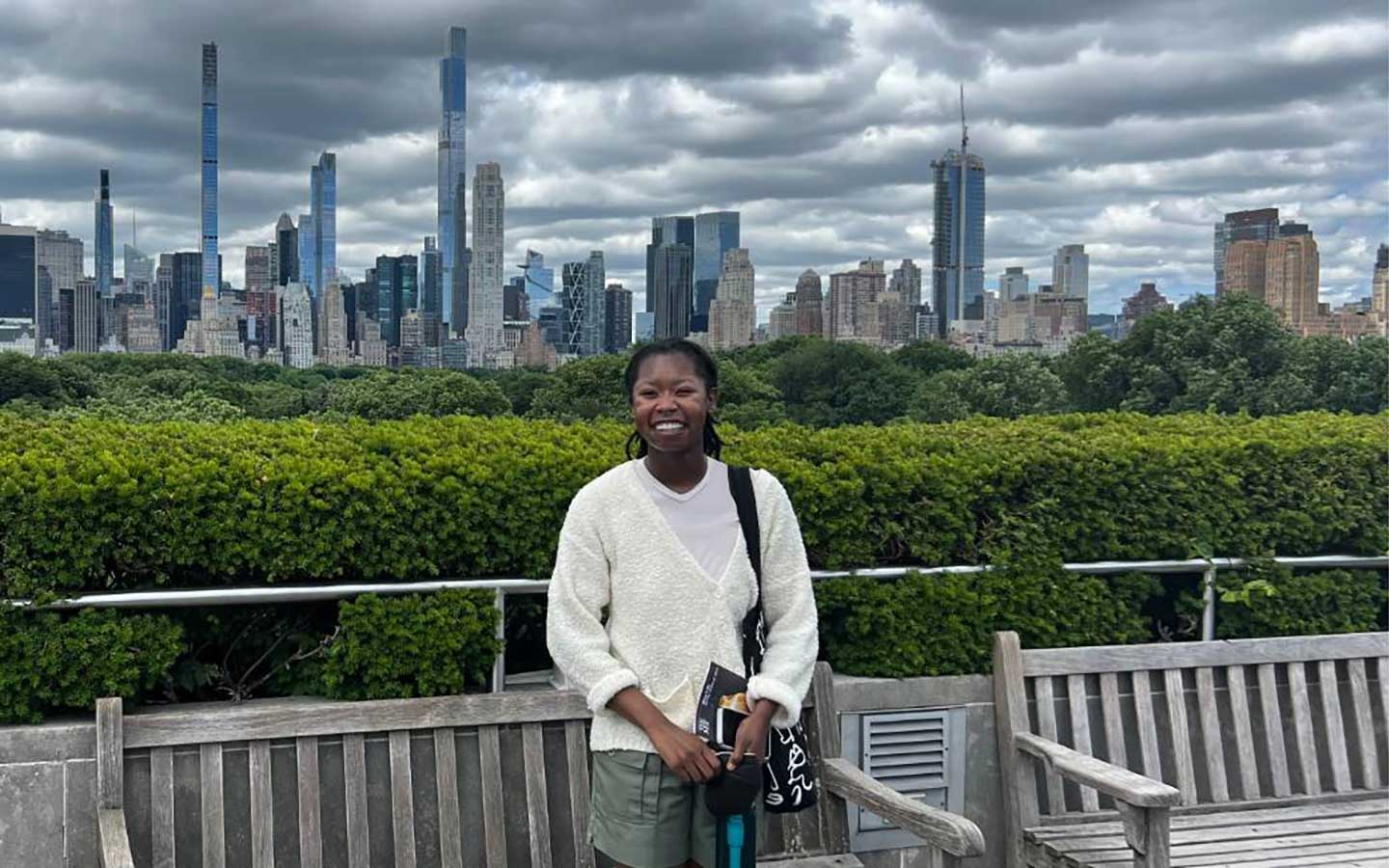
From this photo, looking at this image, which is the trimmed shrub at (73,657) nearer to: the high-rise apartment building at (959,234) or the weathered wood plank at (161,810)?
the weathered wood plank at (161,810)

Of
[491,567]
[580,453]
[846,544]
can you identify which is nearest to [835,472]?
[846,544]

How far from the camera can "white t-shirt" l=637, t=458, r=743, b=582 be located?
254 centimetres

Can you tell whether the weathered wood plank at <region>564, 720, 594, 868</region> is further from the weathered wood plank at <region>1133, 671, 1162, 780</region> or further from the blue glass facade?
the blue glass facade

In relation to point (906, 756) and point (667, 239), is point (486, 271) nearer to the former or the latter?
point (667, 239)

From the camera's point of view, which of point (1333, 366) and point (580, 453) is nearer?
point (580, 453)

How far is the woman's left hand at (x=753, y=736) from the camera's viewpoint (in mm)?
2408

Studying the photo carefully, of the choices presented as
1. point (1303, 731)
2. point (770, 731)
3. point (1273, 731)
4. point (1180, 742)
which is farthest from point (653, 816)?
point (1303, 731)

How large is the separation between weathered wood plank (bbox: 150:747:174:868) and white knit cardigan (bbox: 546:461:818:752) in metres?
1.08

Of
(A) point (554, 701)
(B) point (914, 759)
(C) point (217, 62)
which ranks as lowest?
(B) point (914, 759)

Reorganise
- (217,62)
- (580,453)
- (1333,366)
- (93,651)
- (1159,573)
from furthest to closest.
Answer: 1. (217,62)
2. (1333,366)
3. (1159,573)
4. (580,453)
5. (93,651)

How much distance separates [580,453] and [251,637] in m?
1.00

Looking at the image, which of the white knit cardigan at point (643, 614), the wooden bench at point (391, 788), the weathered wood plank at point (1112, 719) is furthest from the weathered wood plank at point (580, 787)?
the weathered wood plank at point (1112, 719)

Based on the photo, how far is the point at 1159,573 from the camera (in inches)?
166

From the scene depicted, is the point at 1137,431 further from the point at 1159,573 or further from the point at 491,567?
the point at 491,567
